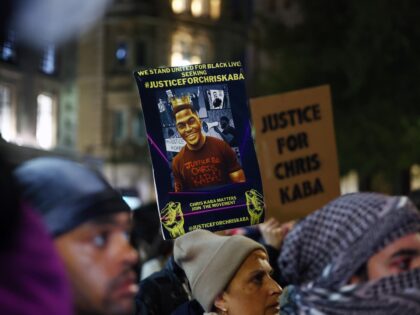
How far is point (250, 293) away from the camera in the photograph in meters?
3.59

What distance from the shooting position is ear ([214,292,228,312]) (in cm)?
362

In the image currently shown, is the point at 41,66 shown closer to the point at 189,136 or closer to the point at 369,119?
the point at 369,119

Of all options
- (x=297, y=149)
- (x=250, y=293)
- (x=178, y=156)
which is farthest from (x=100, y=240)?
(x=297, y=149)

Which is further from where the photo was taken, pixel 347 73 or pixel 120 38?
pixel 120 38

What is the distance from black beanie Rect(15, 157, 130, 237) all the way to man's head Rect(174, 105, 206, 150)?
1.77m

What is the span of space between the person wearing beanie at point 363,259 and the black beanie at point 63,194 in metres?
0.64

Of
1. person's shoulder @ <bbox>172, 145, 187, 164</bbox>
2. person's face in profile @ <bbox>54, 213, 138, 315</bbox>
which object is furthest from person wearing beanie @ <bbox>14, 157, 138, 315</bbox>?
person's shoulder @ <bbox>172, 145, 187, 164</bbox>

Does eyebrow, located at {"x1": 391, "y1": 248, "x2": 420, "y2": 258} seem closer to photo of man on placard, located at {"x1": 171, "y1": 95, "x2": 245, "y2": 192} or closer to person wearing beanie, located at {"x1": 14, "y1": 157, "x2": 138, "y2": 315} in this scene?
person wearing beanie, located at {"x1": 14, "y1": 157, "x2": 138, "y2": 315}

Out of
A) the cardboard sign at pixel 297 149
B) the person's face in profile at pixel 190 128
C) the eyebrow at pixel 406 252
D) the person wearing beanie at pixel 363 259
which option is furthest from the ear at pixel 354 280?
the cardboard sign at pixel 297 149

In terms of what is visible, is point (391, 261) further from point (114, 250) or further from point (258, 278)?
point (258, 278)

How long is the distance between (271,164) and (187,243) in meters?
1.68

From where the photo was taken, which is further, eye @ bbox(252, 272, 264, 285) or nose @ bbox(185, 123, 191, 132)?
nose @ bbox(185, 123, 191, 132)

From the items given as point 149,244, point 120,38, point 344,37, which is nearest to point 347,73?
point 344,37

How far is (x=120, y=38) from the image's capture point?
50906mm
